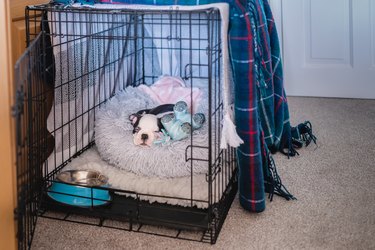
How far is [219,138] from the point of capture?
5.91ft

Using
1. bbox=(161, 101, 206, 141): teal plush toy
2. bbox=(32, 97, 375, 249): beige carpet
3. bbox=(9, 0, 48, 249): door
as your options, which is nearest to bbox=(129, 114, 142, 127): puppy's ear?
bbox=(161, 101, 206, 141): teal plush toy

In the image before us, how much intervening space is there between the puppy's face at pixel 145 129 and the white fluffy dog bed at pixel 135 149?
0.10 feet

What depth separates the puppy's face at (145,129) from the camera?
6.50 feet

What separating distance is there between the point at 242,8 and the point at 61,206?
91 centimetres

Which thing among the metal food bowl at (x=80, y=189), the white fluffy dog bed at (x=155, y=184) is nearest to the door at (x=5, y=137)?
the metal food bowl at (x=80, y=189)

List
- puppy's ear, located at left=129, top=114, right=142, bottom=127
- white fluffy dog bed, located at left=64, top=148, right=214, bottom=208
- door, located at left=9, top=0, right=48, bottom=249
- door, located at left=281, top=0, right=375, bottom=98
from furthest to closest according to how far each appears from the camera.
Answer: door, located at left=281, top=0, right=375, bottom=98 → puppy's ear, located at left=129, top=114, right=142, bottom=127 → white fluffy dog bed, located at left=64, top=148, right=214, bottom=208 → door, located at left=9, top=0, right=48, bottom=249

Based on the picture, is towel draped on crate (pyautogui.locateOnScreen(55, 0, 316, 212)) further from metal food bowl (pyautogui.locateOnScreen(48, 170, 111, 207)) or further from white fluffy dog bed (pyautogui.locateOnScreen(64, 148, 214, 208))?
metal food bowl (pyautogui.locateOnScreen(48, 170, 111, 207))

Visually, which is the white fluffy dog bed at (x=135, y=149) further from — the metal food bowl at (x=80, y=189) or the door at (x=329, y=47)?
the door at (x=329, y=47)

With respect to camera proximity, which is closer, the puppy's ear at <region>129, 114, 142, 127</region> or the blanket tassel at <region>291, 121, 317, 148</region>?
the puppy's ear at <region>129, 114, 142, 127</region>

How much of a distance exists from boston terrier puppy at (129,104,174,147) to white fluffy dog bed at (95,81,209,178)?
28 mm

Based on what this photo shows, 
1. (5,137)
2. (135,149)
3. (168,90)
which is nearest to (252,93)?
(135,149)

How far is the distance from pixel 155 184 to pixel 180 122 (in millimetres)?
288

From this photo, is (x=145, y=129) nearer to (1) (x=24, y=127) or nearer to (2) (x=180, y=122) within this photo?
(2) (x=180, y=122)

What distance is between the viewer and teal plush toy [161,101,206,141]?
1.99 meters
